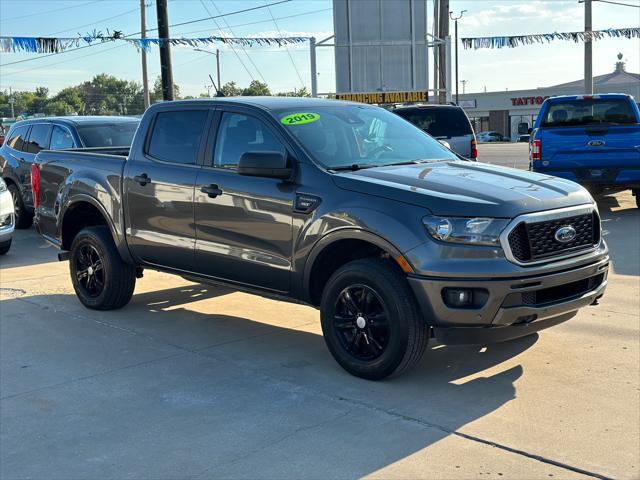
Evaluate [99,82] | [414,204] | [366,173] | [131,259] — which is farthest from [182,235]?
[99,82]

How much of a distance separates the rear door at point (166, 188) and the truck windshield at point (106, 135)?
16.7 feet

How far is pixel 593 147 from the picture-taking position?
1231 centimetres

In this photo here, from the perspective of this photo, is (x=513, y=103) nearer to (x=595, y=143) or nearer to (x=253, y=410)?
(x=595, y=143)

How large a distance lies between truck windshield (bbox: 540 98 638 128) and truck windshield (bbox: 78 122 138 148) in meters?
6.83

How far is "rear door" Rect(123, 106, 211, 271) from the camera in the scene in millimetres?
6141

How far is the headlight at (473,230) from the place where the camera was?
4.51 m

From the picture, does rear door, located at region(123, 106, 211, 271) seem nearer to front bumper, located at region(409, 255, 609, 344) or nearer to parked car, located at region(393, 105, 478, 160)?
front bumper, located at region(409, 255, 609, 344)

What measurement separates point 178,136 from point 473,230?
9.59 feet

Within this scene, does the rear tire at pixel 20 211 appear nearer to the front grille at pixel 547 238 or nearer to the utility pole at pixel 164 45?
the utility pole at pixel 164 45

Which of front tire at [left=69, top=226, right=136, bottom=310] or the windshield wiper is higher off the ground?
the windshield wiper

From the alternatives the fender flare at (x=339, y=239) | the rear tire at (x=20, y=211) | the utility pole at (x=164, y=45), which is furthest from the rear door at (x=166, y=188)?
the utility pole at (x=164, y=45)

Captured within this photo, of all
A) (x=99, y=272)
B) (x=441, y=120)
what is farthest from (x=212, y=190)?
(x=441, y=120)

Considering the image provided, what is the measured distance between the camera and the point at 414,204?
4.68m

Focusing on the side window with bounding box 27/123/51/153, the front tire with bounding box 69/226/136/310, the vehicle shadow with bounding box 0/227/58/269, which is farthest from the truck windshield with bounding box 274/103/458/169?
the side window with bounding box 27/123/51/153
